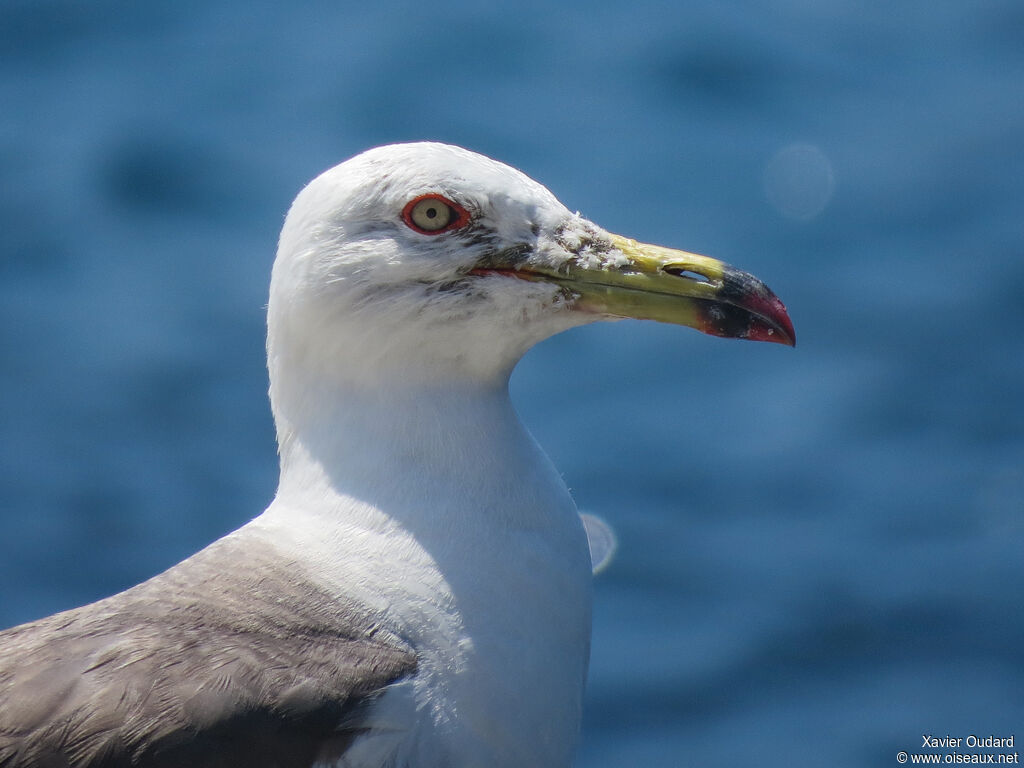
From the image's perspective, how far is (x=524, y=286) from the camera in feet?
9.42

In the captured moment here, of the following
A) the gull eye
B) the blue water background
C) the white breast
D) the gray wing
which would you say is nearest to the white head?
the gull eye

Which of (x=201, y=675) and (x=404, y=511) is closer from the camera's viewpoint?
(x=201, y=675)

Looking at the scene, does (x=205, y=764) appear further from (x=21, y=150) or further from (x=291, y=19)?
(x=291, y=19)

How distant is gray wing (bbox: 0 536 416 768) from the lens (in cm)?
259

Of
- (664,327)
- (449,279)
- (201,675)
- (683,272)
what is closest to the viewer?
(201,675)

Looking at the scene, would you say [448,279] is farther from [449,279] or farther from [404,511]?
[404,511]

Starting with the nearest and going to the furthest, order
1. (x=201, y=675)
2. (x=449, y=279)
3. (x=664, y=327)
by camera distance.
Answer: (x=201, y=675)
(x=449, y=279)
(x=664, y=327)

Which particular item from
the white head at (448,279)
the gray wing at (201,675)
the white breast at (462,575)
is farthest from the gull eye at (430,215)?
the gray wing at (201,675)

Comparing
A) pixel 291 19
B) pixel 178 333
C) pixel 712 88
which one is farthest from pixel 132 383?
pixel 712 88

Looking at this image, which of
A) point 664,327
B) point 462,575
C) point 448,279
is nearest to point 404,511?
point 462,575

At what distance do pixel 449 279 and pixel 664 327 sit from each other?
4.16m

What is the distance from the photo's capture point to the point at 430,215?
9.40 feet

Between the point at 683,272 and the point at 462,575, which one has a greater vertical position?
the point at 683,272

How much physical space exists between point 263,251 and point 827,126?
3224 mm
